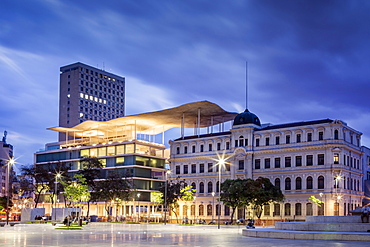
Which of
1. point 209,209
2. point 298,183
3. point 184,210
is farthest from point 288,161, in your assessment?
point 184,210

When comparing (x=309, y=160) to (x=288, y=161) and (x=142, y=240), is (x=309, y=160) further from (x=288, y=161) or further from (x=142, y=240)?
(x=142, y=240)

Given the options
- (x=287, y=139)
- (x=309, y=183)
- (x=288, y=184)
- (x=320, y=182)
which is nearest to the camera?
(x=320, y=182)

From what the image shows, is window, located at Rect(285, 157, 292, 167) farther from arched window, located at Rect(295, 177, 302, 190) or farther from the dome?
the dome

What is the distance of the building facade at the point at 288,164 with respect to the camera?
82.3 meters

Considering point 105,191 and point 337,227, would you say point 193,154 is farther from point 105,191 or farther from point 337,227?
point 337,227

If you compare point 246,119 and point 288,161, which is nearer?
point 288,161

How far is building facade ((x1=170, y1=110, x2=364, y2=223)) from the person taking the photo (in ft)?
270

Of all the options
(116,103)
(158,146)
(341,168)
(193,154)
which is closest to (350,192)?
(341,168)

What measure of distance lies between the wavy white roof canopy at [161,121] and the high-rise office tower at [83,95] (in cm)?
4072

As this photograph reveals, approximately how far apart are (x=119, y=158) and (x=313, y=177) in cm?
4728

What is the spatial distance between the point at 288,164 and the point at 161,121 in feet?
110

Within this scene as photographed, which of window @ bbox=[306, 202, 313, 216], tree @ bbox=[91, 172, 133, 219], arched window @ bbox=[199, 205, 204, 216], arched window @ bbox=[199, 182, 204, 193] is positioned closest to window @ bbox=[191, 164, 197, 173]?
arched window @ bbox=[199, 182, 204, 193]

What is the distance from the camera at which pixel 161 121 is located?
11125cm

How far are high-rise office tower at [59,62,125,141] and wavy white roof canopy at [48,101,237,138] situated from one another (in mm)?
40718
